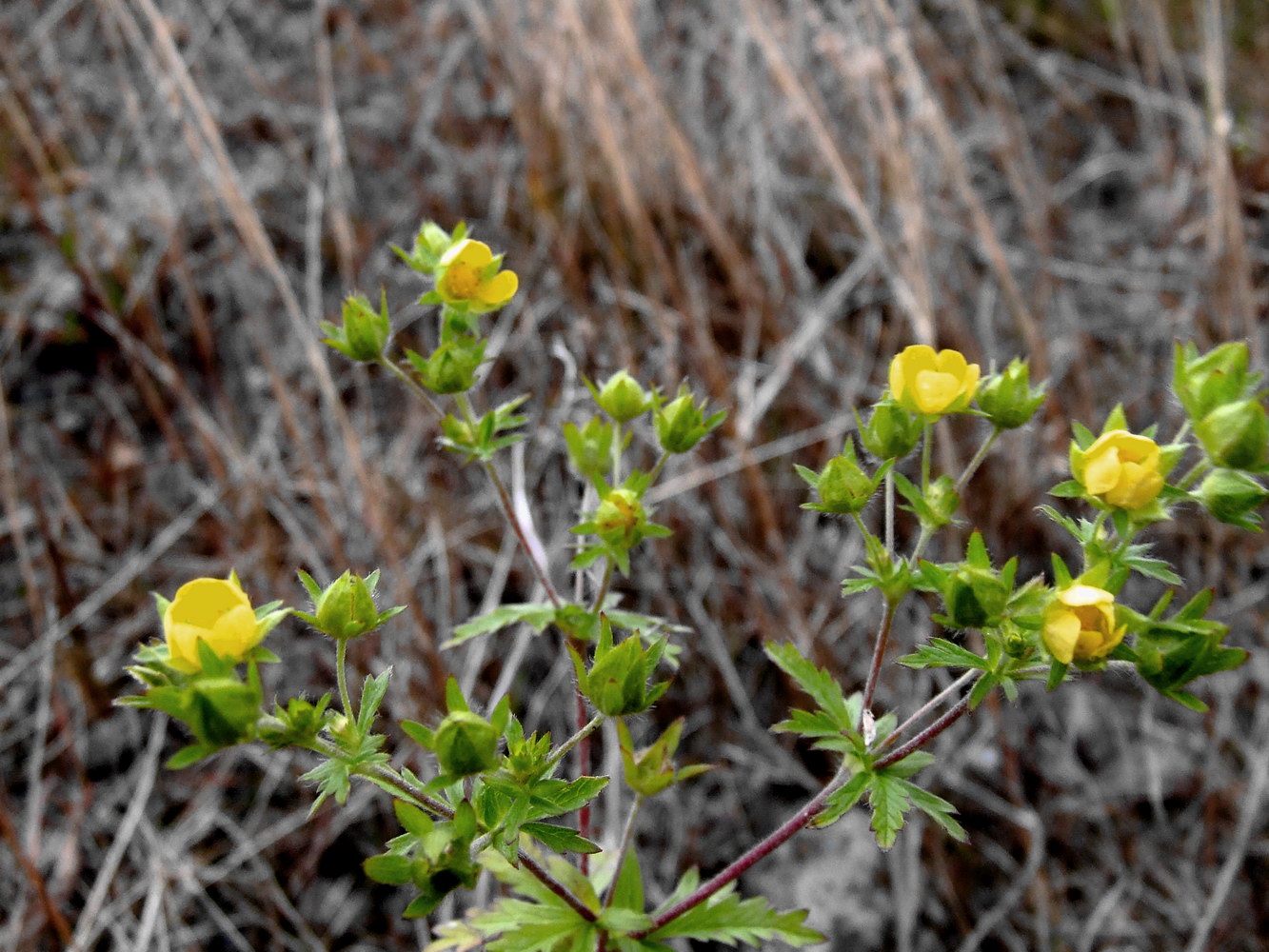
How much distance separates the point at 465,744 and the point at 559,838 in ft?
0.74

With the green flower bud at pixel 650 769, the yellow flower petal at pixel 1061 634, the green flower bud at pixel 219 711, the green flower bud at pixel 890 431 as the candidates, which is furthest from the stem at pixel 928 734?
the green flower bud at pixel 219 711

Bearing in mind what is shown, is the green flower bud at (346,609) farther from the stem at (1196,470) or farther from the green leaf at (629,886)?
the stem at (1196,470)

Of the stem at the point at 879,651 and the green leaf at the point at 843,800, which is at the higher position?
the stem at the point at 879,651

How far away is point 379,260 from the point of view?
3.82 metres

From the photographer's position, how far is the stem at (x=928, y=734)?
1.39 meters

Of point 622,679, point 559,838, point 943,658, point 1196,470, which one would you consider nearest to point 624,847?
point 559,838

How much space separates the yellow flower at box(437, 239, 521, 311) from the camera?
1692 mm

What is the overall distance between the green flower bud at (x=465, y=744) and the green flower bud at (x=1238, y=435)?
108 centimetres

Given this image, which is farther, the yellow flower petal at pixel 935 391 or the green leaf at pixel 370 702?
the yellow flower petal at pixel 935 391

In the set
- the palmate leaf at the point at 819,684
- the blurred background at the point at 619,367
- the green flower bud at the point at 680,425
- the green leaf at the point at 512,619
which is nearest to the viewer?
the palmate leaf at the point at 819,684

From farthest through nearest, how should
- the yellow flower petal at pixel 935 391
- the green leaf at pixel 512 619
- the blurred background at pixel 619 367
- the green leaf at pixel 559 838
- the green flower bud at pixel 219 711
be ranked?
the blurred background at pixel 619 367 < the green leaf at pixel 512 619 < the yellow flower petal at pixel 935 391 < the green leaf at pixel 559 838 < the green flower bud at pixel 219 711

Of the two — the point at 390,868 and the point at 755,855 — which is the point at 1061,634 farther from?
the point at 390,868

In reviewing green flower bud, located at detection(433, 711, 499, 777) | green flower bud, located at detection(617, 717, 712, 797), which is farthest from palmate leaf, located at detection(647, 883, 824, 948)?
green flower bud, located at detection(433, 711, 499, 777)

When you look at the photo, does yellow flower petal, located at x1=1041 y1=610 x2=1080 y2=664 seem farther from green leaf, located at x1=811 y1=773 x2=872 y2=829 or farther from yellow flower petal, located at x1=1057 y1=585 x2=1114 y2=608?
green leaf, located at x1=811 y1=773 x2=872 y2=829
